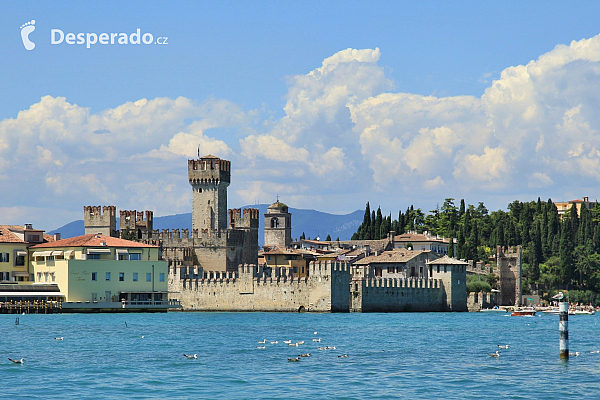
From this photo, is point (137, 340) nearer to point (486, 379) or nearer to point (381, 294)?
point (486, 379)

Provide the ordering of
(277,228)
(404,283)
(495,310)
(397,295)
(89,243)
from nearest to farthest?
(89,243) < (397,295) < (404,283) < (495,310) < (277,228)

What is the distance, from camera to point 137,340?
45.6m

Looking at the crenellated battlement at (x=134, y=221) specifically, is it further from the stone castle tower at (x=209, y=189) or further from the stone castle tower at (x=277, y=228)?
the stone castle tower at (x=277, y=228)

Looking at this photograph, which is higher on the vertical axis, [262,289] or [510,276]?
[510,276]

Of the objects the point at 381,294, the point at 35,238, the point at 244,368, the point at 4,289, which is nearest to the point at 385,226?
the point at 381,294

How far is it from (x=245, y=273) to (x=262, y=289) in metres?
1.77

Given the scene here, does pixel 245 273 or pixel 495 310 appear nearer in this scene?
pixel 245 273

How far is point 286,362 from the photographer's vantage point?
36.5 m

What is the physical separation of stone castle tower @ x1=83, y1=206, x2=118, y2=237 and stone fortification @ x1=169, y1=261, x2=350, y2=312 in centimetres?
1168

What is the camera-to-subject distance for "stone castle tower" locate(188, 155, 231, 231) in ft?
286

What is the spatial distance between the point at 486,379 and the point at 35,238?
51302 mm

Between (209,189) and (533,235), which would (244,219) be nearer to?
(209,189)

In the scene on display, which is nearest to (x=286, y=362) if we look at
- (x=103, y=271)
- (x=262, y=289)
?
(x=103, y=271)

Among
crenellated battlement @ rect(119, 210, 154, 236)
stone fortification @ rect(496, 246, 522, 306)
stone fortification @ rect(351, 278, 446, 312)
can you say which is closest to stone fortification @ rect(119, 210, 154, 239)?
crenellated battlement @ rect(119, 210, 154, 236)
